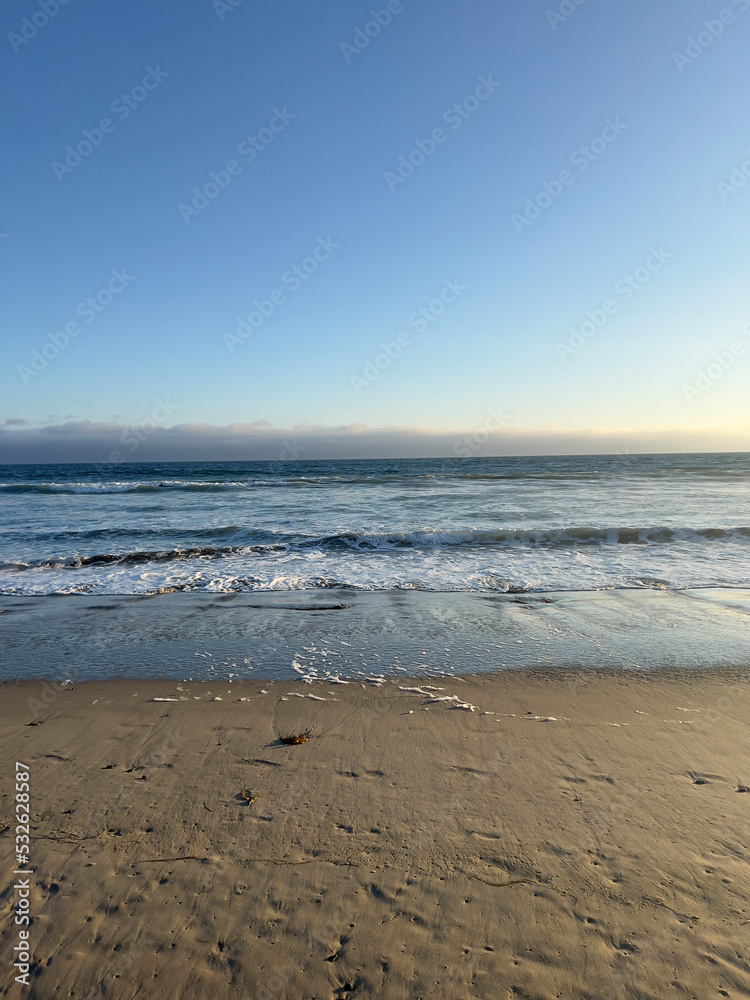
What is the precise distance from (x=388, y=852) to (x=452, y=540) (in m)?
11.7

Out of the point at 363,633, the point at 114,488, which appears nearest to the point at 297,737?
the point at 363,633

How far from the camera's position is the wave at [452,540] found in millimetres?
12898

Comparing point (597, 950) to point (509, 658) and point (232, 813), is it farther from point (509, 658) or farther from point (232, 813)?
point (509, 658)

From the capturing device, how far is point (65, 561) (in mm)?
11922

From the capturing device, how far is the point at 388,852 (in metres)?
2.64

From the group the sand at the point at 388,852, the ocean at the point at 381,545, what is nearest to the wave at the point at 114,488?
the ocean at the point at 381,545

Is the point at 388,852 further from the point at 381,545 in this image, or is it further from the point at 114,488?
the point at 114,488

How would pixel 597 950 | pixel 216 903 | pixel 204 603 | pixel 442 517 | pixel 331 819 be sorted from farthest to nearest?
pixel 442 517 < pixel 204 603 < pixel 331 819 < pixel 216 903 < pixel 597 950

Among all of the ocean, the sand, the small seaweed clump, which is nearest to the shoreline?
the ocean

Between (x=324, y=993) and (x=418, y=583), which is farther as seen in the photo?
(x=418, y=583)

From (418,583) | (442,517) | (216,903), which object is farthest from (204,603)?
(442,517)

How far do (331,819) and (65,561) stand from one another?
1142 cm

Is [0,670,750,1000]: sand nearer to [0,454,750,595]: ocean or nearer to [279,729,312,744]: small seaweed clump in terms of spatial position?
[279,729,312,744]: small seaweed clump

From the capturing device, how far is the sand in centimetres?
207
